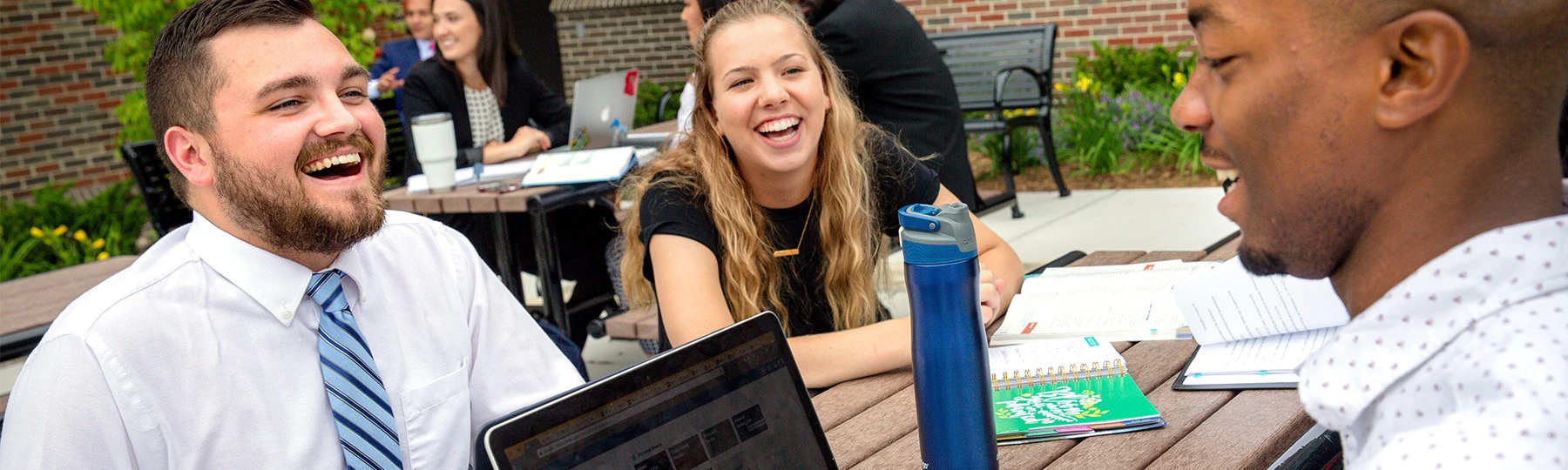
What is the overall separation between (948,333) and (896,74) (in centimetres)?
330

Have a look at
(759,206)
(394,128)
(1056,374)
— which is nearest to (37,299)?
(759,206)

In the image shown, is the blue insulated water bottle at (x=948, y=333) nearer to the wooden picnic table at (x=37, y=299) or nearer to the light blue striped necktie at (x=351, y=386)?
the light blue striped necktie at (x=351, y=386)

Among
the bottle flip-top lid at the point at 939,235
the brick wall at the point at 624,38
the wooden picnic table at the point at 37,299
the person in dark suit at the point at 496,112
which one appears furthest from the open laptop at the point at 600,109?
the brick wall at the point at 624,38

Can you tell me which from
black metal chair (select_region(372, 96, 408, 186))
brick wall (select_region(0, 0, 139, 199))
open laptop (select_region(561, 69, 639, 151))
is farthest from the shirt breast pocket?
brick wall (select_region(0, 0, 139, 199))

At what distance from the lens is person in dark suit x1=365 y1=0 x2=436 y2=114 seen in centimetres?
723

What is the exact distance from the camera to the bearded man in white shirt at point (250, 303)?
5.44ft

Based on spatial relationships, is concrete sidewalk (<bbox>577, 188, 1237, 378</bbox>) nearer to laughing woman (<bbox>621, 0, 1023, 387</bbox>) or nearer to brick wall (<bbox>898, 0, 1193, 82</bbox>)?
brick wall (<bbox>898, 0, 1193, 82</bbox>)

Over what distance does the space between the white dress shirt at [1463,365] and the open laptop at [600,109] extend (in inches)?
180

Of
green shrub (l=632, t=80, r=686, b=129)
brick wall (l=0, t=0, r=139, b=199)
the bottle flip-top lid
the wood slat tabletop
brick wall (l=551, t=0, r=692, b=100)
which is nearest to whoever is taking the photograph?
the bottle flip-top lid

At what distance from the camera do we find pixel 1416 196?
948 mm

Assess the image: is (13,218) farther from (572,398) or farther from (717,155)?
(572,398)

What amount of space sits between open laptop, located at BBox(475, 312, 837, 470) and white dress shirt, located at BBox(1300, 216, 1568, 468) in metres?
0.60

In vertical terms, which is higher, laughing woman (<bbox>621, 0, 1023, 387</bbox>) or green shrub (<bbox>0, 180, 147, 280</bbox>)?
laughing woman (<bbox>621, 0, 1023, 387</bbox>)

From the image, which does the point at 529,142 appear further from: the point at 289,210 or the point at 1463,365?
the point at 1463,365
